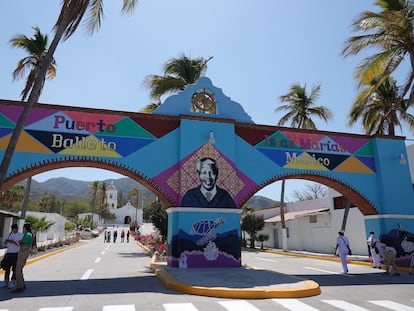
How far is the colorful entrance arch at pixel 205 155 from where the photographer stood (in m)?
12.3

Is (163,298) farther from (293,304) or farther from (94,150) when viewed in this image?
(94,150)

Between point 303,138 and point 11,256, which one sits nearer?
point 11,256

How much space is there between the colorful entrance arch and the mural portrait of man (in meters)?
0.12

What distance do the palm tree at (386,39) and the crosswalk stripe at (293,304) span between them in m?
11.7

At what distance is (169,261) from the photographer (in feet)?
43.4

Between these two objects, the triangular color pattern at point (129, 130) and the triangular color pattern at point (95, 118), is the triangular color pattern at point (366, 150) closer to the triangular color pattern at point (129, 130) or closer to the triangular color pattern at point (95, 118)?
the triangular color pattern at point (129, 130)

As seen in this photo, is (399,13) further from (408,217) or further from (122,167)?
(122,167)

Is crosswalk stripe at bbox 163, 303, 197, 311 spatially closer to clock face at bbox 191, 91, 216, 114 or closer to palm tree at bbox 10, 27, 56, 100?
clock face at bbox 191, 91, 216, 114

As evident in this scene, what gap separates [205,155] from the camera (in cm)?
1382

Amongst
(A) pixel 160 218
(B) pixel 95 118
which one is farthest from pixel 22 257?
(A) pixel 160 218

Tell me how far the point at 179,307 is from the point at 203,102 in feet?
30.7

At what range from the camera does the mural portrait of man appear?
43.7 ft

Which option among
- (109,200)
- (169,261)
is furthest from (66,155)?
(109,200)

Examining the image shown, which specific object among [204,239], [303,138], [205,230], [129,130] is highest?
[303,138]
